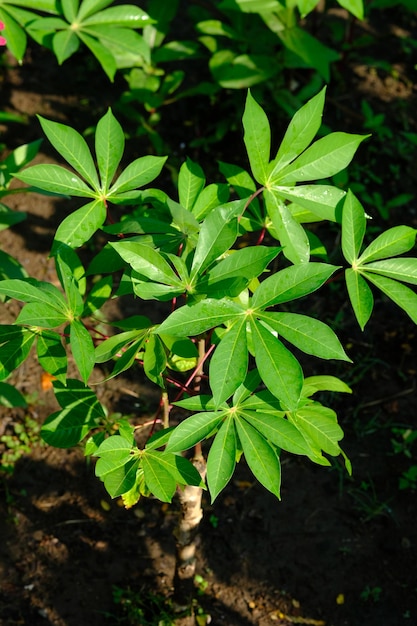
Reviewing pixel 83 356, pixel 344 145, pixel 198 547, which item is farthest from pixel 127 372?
pixel 344 145

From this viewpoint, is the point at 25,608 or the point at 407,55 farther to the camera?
the point at 407,55

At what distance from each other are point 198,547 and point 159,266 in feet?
5.01

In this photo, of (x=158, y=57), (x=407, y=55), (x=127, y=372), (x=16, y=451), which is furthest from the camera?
(x=407, y=55)

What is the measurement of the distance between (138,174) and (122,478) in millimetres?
732

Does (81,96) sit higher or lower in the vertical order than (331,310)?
higher

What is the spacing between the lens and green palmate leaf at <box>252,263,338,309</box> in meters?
1.41

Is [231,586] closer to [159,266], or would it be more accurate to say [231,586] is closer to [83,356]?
[83,356]

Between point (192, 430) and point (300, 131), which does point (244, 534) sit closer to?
point (192, 430)

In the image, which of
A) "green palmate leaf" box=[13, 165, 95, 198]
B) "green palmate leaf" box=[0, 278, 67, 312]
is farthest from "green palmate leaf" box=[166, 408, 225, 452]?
"green palmate leaf" box=[13, 165, 95, 198]

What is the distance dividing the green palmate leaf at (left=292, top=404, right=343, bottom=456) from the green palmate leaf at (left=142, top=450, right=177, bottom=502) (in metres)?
0.35

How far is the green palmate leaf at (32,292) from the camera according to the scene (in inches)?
59.7

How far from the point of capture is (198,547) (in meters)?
2.62

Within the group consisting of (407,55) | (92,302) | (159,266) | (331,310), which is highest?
(159,266)

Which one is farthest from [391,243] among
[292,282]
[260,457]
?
[260,457]
